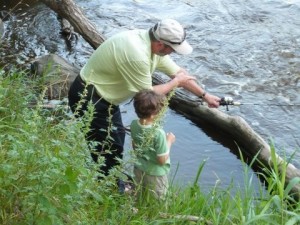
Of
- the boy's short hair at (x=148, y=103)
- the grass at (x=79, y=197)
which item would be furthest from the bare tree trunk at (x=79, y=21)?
the boy's short hair at (x=148, y=103)

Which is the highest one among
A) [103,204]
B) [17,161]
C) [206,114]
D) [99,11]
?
[17,161]

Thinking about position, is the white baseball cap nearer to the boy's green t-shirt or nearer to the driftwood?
the boy's green t-shirt

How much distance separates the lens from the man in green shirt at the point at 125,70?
15.5 ft

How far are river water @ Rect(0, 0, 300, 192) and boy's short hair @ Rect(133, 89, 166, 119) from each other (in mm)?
1581

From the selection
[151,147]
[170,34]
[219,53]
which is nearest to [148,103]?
[151,147]

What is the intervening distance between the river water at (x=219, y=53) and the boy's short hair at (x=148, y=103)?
1581mm

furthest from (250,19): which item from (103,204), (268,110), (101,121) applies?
(103,204)

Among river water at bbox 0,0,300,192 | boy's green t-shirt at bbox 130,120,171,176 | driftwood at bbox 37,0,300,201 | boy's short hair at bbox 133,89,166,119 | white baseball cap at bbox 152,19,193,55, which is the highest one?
white baseball cap at bbox 152,19,193,55

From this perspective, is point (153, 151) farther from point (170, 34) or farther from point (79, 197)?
point (79, 197)

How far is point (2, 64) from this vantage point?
833 cm

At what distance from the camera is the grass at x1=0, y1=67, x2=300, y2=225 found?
344 centimetres

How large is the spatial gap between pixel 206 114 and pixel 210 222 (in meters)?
2.96

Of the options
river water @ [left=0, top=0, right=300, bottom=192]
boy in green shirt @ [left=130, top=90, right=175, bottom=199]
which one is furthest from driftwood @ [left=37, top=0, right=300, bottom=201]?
boy in green shirt @ [left=130, top=90, right=175, bottom=199]

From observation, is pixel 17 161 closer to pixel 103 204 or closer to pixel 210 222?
pixel 103 204
